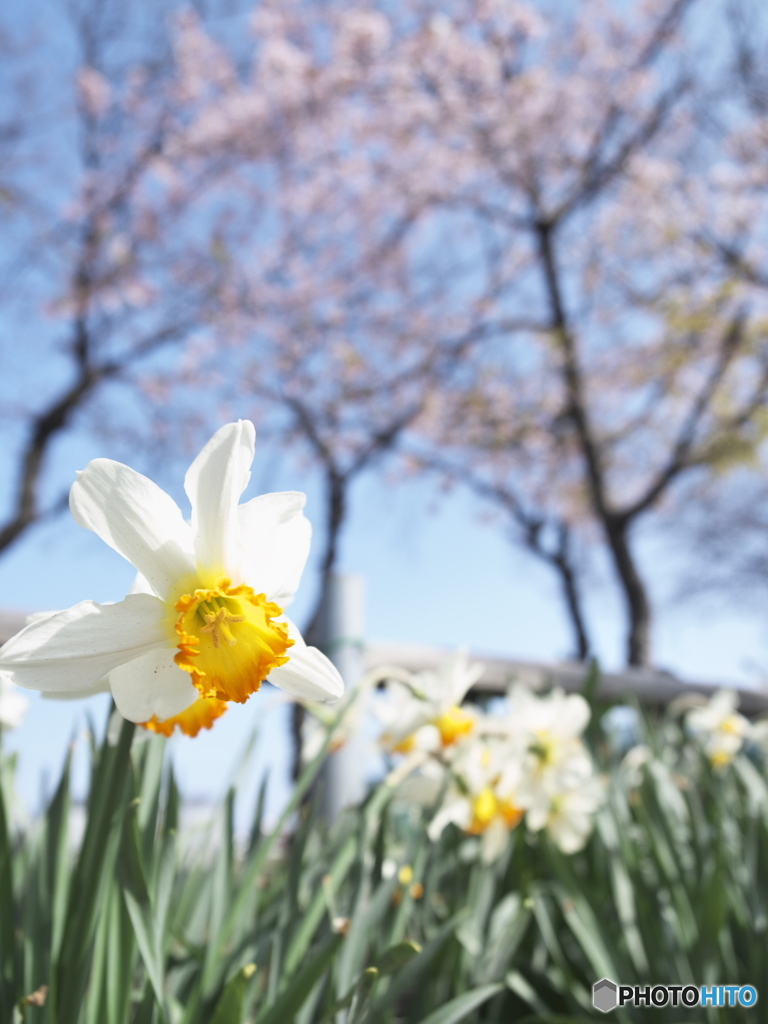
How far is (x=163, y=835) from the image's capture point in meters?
0.80

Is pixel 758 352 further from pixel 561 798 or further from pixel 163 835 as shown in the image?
pixel 163 835

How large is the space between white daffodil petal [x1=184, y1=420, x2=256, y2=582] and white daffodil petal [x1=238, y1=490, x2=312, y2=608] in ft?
0.04

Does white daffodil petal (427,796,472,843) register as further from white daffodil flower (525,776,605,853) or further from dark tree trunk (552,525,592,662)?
dark tree trunk (552,525,592,662)

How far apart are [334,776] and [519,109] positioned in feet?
24.9

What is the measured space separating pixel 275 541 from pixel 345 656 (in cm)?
135

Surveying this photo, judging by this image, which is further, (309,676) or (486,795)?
(486,795)

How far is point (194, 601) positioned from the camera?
546mm

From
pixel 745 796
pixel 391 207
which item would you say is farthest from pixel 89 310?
pixel 745 796

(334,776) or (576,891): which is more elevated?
(334,776)

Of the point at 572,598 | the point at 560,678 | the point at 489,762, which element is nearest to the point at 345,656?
the point at 489,762

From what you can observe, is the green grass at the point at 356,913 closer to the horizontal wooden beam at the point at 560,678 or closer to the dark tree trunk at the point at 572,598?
the horizontal wooden beam at the point at 560,678

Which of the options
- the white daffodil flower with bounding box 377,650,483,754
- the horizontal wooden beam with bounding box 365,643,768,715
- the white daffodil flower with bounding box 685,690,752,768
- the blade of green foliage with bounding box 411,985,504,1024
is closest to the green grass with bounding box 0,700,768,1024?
the blade of green foliage with bounding box 411,985,504,1024

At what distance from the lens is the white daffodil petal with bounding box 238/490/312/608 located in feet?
1.86

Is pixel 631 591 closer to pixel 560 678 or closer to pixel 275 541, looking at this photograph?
pixel 560 678
